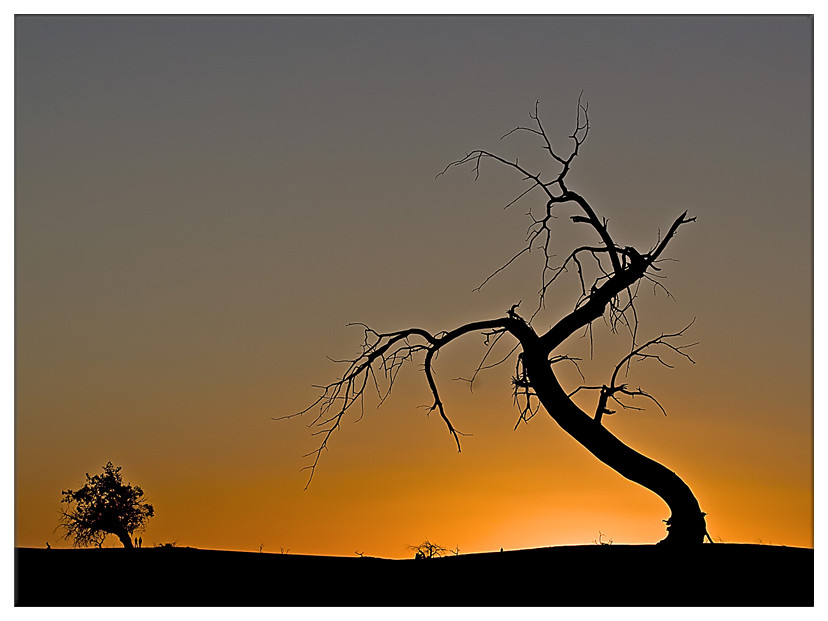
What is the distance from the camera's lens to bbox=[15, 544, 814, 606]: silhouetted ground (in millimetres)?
12242

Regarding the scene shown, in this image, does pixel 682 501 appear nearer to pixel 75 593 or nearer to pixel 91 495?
Answer: pixel 75 593

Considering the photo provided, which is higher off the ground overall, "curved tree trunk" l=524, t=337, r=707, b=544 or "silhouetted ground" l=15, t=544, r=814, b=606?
"curved tree trunk" l=524, t=337, r=707, b=544

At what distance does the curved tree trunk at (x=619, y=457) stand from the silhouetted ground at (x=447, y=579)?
27 centimetres

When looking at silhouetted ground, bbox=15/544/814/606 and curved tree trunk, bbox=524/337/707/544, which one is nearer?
silhouetted ground, bbox=15/544/814/606

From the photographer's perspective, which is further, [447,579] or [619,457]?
[619,457]

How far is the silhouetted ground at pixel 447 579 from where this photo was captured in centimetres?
1224

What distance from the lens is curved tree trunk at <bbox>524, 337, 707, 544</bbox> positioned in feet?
42.7

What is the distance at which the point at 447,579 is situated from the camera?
500 inches

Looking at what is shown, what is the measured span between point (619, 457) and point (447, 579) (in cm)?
201

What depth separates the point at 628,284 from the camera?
43.5ft

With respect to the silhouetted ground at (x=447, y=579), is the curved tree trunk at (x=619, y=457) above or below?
above

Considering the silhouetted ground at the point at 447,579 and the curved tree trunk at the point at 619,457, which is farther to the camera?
the curved tree trunk at the point at 619,457

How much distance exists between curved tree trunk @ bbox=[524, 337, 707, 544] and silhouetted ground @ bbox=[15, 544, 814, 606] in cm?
27

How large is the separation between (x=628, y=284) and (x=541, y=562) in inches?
112
